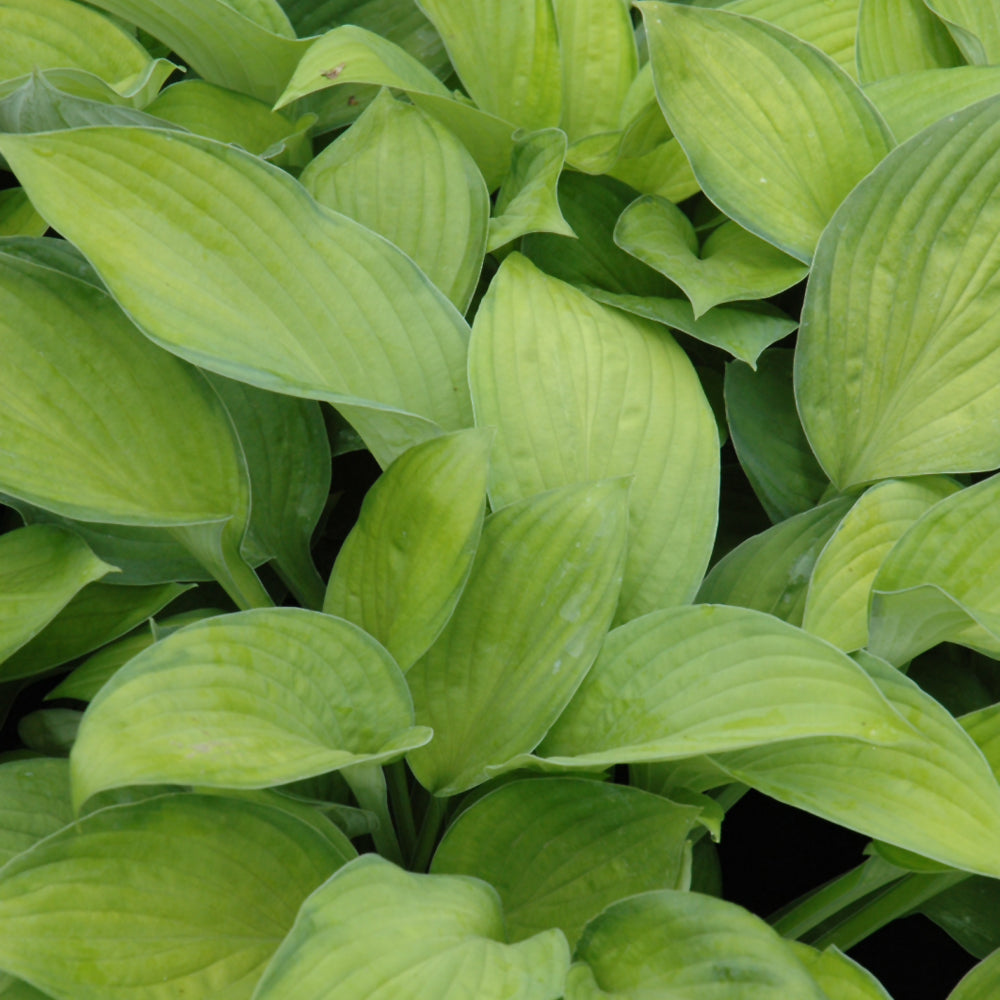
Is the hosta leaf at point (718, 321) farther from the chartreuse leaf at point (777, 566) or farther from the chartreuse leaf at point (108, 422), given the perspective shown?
the chartreuse leaf at point (108, 422)

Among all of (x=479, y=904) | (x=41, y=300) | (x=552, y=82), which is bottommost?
(x=479, y=904)

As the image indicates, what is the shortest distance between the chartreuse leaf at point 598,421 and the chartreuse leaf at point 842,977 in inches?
9.2

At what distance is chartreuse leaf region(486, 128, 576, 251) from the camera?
79 cm

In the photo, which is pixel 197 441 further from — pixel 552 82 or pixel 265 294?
pixel 552 82

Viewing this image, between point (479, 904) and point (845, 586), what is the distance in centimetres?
32

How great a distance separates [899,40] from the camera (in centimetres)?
97

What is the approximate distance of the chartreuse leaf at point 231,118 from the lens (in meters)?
0.90

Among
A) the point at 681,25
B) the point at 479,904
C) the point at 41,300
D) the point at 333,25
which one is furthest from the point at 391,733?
the point at 333,25

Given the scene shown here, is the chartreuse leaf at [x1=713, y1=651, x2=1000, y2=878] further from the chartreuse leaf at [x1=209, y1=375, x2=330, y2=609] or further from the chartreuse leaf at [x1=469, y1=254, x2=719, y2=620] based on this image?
the chartreuse leaf at [x1=209, y1=375, x2=330, y2=609]

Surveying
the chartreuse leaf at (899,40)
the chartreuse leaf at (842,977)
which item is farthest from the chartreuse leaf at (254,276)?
the chartreuse leaf at (899,40)

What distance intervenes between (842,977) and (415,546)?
362 mm

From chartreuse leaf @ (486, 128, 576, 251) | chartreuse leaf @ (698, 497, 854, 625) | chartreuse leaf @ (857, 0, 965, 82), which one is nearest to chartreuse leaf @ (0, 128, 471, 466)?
chartreuse leaf @ (486, 128, 576, 251)

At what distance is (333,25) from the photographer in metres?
1.03

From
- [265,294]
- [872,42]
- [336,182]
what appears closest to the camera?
[265,294]
